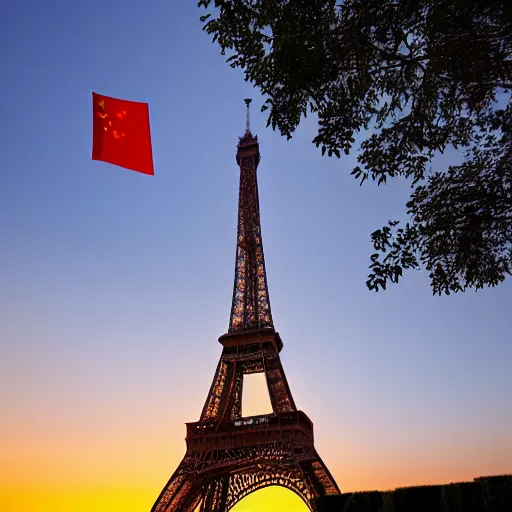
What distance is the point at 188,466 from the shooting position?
34.6 m

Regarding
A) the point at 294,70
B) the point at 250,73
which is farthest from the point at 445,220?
the point at 250,73

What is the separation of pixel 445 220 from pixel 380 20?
3169 mm

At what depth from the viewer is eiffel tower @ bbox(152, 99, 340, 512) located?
111 ft

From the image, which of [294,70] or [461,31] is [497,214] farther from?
[294,70]

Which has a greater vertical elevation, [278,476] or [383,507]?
[278,476]

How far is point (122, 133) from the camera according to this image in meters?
9.14

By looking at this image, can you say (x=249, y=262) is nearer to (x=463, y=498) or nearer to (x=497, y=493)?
(x=463, y=498)

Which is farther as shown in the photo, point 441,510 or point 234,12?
point 441,510

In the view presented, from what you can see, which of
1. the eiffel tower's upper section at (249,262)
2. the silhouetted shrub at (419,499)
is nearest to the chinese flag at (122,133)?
the silhouetted shrub at (419,499)

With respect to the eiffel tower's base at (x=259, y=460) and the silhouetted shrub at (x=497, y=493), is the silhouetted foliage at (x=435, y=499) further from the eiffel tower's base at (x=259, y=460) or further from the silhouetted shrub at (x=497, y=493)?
the eiffel tower's base at (x=259, y=460)

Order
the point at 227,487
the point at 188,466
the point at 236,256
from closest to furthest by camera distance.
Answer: the point at 188,466 → the point at 227,487 → the point at 236,256

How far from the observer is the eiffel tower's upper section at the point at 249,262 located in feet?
134

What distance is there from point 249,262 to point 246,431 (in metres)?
13.7

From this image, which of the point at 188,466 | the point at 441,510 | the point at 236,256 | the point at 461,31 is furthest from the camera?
the point at 236,256
